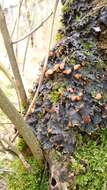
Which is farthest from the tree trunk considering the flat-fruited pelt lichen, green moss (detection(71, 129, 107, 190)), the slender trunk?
the slender trunk

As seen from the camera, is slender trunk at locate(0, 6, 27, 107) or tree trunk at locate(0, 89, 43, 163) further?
slender trunk at locate(0, 6, 27, 107)

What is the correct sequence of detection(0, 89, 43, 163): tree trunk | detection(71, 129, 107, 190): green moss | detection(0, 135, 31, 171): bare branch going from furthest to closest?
detection(0, 135, 31, 171): bare branch → detection(71, 129, 107, 190): green moss → detection(0, 89, 43, 163): tree trunk

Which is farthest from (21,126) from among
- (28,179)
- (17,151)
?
(28,179)

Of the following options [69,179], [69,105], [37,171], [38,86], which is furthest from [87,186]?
[38,86]

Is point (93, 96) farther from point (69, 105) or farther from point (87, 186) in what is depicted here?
point (87, 186)

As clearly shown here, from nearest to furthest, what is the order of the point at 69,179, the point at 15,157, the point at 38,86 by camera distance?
1. the point at 69,179
2. the point at 38,86
3. the point at 15,157

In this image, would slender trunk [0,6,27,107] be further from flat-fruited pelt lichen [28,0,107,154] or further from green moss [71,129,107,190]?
green moss [71,129,107,190]
